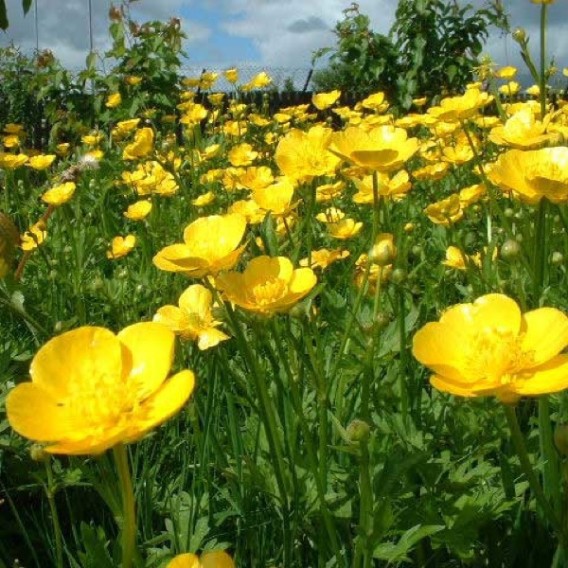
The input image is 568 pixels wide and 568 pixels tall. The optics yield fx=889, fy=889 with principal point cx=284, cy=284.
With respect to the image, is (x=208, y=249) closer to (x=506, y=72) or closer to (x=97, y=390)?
(x=97, y=390)

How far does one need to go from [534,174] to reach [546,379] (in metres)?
0.64

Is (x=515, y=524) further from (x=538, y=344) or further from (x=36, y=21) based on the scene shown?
(x=36, y=21)

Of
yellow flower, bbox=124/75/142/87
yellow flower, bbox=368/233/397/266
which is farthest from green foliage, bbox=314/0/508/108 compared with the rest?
yellow flower, bbox=368/233/397/266

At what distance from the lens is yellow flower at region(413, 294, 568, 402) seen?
0.92 metres

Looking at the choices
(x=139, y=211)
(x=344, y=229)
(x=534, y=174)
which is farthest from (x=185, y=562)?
(x=139, y=211)

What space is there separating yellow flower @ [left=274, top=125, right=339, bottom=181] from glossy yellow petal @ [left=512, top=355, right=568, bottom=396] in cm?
84

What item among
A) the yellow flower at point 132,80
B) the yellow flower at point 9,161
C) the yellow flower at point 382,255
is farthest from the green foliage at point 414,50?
A: the yellow flower at point 382,255

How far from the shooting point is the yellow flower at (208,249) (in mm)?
1233

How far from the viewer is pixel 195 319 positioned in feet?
4.82

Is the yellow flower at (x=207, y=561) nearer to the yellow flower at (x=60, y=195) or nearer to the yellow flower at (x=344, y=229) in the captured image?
the yellow flower at (x=344, y=229)

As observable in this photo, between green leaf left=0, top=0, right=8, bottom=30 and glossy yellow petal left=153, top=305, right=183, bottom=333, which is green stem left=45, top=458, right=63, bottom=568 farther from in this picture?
green leaf left=0, top=0, right=8, bottom=30

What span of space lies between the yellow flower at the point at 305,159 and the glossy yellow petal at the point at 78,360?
0.88m

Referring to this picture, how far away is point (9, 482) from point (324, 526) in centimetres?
77

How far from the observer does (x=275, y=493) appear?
1341 millimetres
